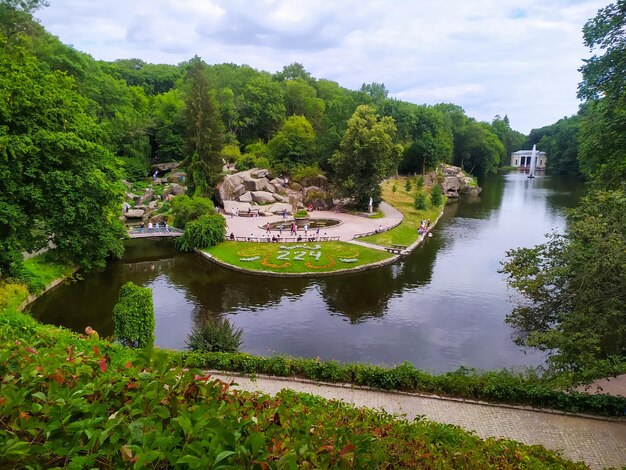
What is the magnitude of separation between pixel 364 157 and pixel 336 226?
378 inches

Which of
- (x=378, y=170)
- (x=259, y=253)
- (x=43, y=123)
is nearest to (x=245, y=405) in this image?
(x=43, y=123)

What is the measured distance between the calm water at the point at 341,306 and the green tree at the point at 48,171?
16.5 ft

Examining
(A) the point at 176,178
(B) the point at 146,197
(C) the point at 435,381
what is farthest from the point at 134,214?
(C) the point at 435,381

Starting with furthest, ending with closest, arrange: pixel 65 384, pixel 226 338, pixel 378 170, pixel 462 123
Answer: pixel 462 123
pixel 378 170
pixel 226 338
pixel 65 384

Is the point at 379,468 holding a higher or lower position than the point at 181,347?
higher

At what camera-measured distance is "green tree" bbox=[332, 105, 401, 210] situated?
44.8 m

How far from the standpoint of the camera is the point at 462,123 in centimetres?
8969

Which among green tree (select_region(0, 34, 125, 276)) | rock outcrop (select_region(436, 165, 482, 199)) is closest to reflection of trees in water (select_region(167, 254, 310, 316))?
green tree (select_region(0, 34, 125, 276))

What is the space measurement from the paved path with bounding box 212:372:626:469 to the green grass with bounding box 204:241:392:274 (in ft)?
50.6

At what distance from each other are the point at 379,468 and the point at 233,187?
148 ft

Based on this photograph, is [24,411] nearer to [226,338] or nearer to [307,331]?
[226,338]

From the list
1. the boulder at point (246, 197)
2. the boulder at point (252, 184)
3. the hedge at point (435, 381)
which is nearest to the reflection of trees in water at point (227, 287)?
the hedge at point (435, 381)

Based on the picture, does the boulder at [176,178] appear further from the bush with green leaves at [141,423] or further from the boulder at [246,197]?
the bush with green leaves at [141,423]

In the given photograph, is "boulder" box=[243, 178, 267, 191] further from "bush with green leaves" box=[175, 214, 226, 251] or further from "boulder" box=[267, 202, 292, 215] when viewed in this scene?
"bush with green leaves" box=[175, 214, 226, 251]
